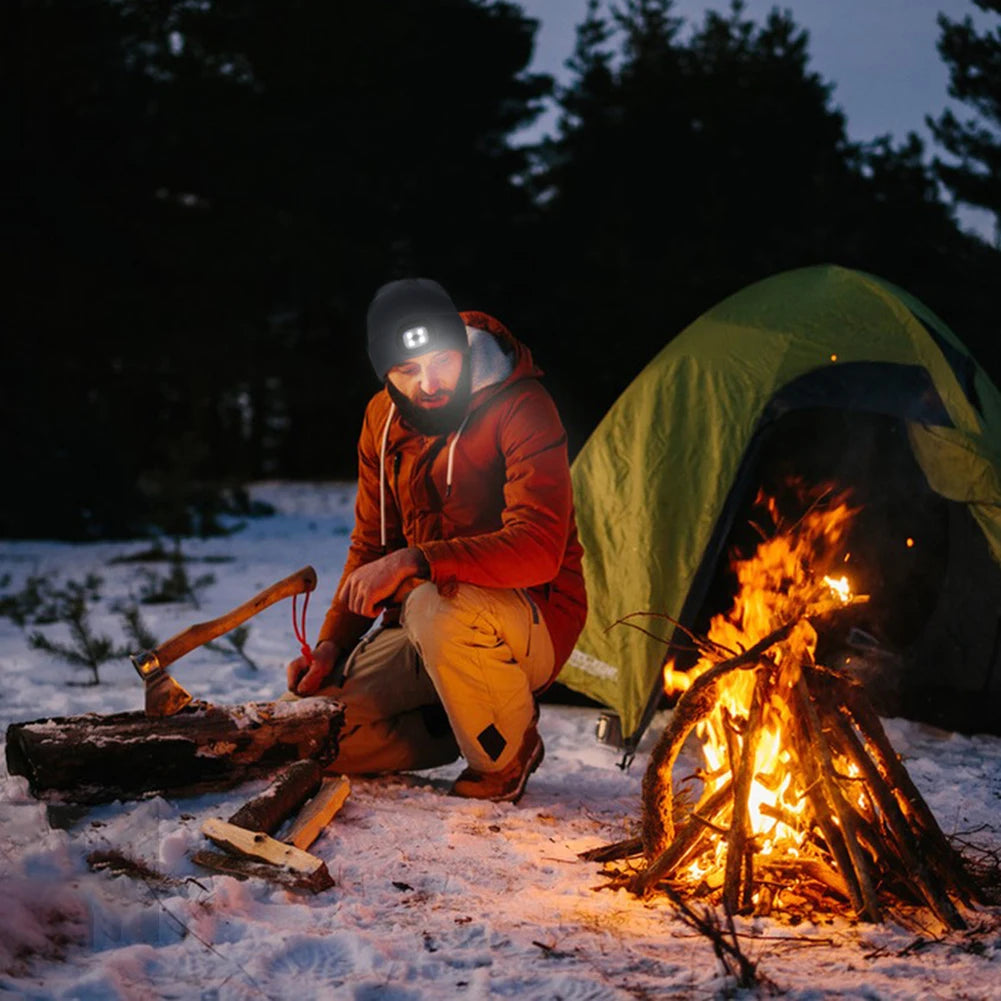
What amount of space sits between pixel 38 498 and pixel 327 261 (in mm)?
9011

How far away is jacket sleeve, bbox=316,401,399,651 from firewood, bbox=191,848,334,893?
3.62 feet

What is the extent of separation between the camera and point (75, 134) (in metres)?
12.6

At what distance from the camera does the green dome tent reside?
420 cm

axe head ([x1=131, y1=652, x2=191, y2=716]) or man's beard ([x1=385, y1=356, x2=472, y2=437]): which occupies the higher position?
man's beard ([x1=385, y1=356, x2=472, y2=437])

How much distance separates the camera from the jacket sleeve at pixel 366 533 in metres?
3.74

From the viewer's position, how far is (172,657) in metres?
3.18

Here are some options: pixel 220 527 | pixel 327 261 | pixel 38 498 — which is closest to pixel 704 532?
pixel 220 527

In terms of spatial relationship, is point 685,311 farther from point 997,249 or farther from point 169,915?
point 169,915

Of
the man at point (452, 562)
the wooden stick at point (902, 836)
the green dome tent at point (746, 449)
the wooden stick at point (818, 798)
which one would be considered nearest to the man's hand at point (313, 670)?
the man at point (452, 562)

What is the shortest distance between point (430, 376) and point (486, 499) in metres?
0.43

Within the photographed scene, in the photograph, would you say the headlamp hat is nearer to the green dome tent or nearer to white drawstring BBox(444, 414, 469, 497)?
white drawstring BBox(444, 414, 469, 497)

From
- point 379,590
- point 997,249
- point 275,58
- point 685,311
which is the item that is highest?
point 275,58

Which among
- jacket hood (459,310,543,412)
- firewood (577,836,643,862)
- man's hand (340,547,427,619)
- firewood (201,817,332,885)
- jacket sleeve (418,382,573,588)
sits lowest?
firewood (201,817,332,885)

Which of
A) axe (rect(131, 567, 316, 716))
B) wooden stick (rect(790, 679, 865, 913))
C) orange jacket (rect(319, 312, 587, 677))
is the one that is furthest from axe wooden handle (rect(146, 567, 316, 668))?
wooden stick (rect(790, 679, 865, 913))
